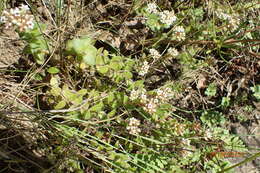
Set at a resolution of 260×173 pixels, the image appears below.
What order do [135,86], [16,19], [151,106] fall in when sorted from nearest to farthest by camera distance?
[16,19] → [151,106] → [135,86]

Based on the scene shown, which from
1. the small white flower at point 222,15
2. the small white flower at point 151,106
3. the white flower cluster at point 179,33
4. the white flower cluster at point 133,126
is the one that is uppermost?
the small white flower at point 222,15

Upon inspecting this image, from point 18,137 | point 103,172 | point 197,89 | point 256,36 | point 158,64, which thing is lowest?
point 103,172

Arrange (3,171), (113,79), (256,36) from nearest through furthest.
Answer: (3,171)
(113,79)
(256,36)

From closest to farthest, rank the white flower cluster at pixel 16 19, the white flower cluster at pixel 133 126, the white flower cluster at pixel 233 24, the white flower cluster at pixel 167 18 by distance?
the white flower cluster at pixel 16 19, the white flower cluster at pixel 133 126, the white flower cluster at pixel 167 18, the white flower cluster at pixel 233 24

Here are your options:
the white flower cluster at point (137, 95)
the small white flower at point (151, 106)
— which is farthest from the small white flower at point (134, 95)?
the small white flower at point (151, 106)

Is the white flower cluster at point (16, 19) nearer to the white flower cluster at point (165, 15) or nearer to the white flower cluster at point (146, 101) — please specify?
the white flower cluster at point (146, 101)

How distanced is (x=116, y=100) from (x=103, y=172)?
55 centimetres

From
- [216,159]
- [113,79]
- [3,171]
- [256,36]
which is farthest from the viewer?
[256,36]

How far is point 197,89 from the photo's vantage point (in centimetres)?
288

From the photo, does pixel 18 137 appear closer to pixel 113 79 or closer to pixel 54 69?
pixel 54 69

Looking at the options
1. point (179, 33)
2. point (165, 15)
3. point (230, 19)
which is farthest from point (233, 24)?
point (165, 15)

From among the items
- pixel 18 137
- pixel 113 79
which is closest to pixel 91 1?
pixel 113 79

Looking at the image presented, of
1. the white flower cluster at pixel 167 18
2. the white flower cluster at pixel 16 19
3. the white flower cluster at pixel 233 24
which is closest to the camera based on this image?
the white flower cluster at pixel 16 19

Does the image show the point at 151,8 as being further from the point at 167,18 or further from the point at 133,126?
the point at 133,126
